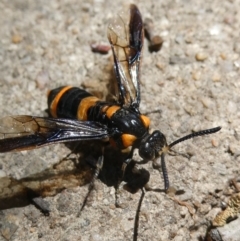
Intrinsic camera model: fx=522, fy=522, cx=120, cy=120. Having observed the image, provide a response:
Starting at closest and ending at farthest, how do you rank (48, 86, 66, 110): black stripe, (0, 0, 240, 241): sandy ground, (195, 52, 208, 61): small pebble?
(0, 0, 240, 241): sandy ground < (48, 86, 66, 110): black stripe < (195, 52, 208, 61): small pebble

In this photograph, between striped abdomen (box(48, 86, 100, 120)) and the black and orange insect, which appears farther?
striped abdomen (box(48, 86, 100, 120))

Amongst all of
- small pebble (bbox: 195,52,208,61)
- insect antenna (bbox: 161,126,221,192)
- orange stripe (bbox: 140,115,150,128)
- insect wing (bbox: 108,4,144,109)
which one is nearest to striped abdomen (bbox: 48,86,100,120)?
insect wing (bbox: 108,4,144,109)

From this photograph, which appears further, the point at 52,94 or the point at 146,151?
the point at 52,94

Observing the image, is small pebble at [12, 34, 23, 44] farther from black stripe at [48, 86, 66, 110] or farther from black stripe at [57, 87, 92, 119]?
black stripe at [57, 87, 92, 119]

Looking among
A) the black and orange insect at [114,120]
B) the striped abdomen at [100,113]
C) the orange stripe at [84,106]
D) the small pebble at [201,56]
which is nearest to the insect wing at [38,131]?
the black and orange insect at [114,120]

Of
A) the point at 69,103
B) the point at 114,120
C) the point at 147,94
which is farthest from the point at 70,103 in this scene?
the point at 147,94

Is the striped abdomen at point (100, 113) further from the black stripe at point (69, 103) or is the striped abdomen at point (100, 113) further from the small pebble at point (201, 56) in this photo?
the small pebble at point (201, 56)

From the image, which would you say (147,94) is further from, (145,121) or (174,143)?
(174,143)

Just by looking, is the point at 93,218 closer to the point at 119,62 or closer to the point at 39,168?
the point at 39,168
